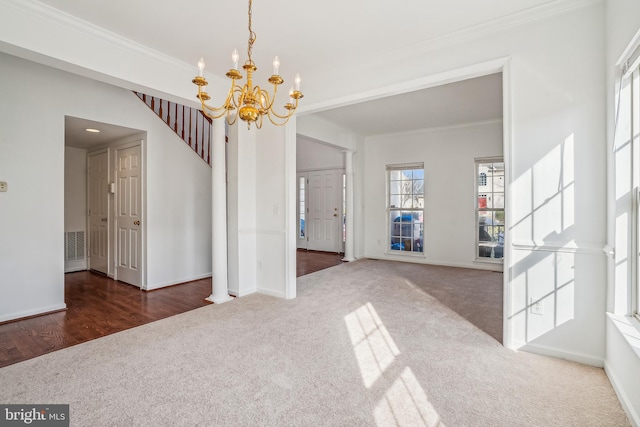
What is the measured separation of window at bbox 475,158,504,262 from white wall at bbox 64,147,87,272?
7.16 meters

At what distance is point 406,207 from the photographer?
6680 millimetres

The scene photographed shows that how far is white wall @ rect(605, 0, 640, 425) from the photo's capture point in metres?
1.77

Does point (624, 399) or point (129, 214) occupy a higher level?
point (129, 214)

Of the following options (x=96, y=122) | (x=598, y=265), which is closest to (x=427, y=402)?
(x=598, y=265)

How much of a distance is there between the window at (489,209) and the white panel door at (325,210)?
304cm

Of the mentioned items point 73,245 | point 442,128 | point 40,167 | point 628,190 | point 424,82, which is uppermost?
point 442,128

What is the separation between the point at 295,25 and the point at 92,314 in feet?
11.6

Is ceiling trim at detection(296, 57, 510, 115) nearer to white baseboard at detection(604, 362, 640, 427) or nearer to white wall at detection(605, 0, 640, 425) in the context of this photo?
white wall at detection(605, 0, 640, 425)

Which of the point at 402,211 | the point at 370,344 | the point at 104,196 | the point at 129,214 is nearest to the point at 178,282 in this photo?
the point at 129,214

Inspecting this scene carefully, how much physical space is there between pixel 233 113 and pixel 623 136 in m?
3.69

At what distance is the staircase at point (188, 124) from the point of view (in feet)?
15.7

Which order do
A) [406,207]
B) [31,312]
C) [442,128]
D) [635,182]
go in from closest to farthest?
[635,182] < [31,312] < [442,128] < [406,207]

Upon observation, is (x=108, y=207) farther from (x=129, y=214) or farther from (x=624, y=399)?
(x=624, y=399)

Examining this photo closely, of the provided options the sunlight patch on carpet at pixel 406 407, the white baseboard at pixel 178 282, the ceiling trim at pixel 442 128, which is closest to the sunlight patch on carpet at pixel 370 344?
the sunlight patch on carpet at pixel 406 407
